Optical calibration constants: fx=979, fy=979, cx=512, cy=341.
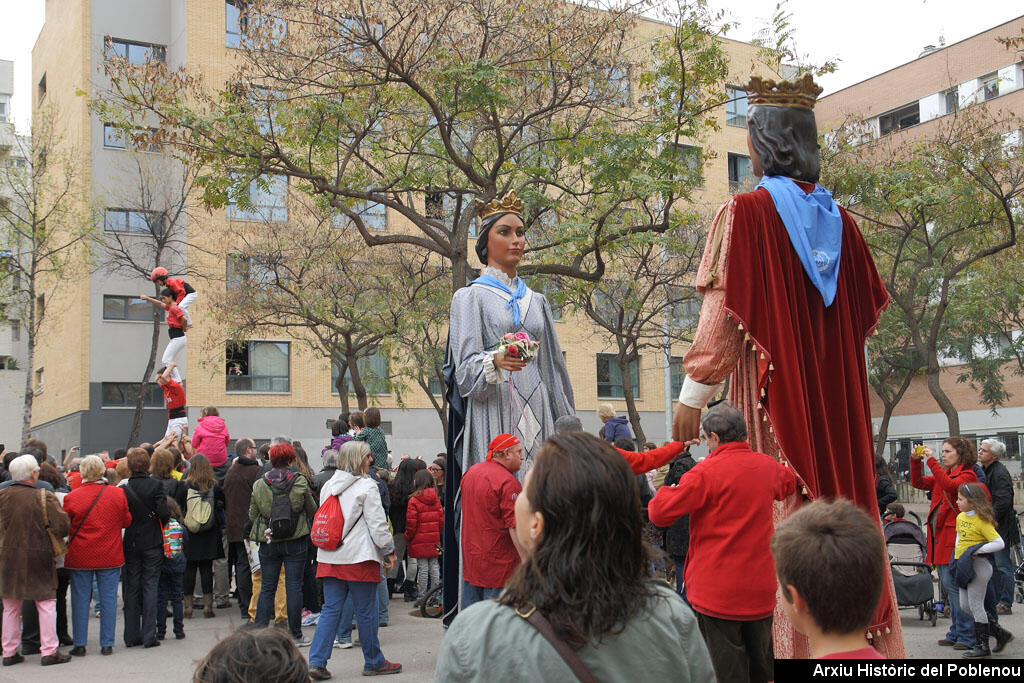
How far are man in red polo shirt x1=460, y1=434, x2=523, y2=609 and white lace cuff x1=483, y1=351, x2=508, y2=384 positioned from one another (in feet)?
1.50

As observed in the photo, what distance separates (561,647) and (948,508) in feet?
29.5

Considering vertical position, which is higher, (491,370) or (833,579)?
(491,370)

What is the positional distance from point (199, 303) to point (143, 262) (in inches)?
105

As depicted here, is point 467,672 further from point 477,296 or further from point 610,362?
point 610,362

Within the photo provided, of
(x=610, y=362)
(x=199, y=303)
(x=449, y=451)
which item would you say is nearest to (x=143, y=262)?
(x=199, y=303)

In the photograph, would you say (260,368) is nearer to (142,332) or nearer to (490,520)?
(142,332)

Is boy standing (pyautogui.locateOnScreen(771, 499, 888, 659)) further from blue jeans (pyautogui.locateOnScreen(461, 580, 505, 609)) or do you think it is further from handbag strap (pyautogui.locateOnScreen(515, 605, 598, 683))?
blue jeans (pyautogui.locateOnScreen(461, 580, 505, 609))

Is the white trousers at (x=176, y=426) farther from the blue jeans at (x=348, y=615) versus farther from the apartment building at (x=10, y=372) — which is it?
the apartment building at (x=10, y=372)

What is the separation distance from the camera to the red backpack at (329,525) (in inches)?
346

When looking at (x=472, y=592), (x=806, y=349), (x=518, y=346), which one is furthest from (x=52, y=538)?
(x=806, y=349)

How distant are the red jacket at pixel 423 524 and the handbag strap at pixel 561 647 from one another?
1040 centimetres

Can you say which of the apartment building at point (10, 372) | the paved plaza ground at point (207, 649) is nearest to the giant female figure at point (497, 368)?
the paved plaza ground at point (207, 649)

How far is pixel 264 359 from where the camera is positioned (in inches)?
1416

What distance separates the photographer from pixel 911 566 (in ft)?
38.8
